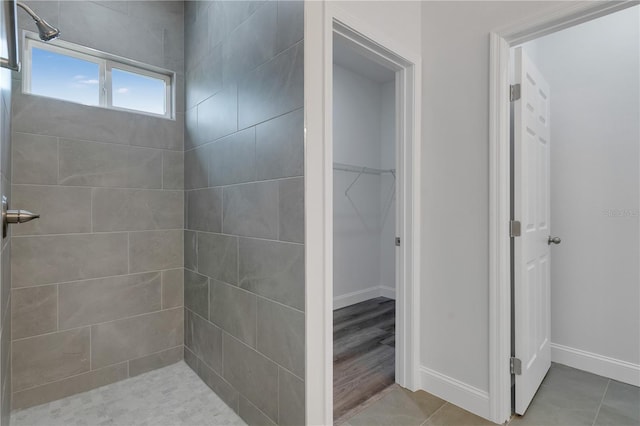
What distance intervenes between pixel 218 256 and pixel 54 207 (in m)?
1.05

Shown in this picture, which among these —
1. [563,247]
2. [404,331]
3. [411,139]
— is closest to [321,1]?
[411,139]

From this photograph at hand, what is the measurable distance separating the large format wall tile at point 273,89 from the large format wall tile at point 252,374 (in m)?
1.28

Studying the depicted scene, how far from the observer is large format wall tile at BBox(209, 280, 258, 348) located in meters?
1.85

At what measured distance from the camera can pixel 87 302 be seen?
86.7 inches

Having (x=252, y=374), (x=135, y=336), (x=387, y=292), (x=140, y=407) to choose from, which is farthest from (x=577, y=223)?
→ (x=135, y=336)

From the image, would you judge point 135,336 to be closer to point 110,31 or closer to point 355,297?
point 110,31

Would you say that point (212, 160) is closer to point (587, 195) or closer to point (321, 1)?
point (321, 1)

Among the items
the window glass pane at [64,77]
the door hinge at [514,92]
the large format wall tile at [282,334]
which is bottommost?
the large format wall tile at [282,334]

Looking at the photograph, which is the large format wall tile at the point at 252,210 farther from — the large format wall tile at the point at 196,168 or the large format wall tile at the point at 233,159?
the large format wall tile at the point at 196,168

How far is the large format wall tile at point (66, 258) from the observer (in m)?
1.98

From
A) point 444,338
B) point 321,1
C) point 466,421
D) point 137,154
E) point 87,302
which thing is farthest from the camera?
point 137,154

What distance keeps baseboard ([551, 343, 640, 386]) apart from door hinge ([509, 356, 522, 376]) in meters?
1.01

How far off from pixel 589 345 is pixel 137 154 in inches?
139

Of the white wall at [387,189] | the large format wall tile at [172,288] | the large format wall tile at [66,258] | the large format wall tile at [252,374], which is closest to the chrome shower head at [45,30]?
the large format wall tile at [66,258]
